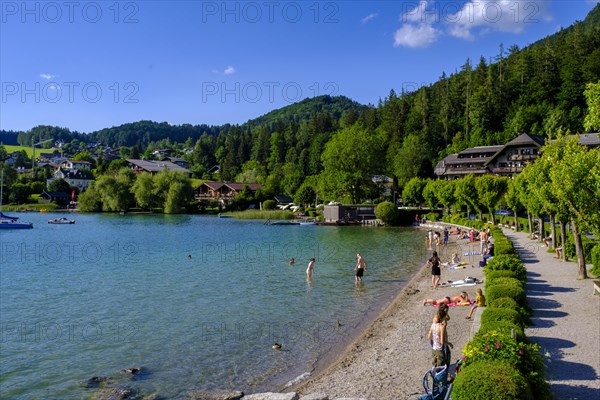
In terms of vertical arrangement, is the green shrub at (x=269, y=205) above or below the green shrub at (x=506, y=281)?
above

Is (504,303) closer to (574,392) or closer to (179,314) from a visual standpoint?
(574,392)

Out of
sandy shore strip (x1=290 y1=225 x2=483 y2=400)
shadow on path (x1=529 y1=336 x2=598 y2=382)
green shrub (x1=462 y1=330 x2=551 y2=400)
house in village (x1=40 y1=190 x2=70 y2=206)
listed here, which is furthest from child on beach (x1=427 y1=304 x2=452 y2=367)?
house in village (x1=40 y1=190 x2=70 y2=206)

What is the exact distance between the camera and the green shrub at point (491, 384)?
7.92 metres

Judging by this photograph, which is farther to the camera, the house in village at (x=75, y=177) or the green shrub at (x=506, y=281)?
the house in village at (x=75, y=177)

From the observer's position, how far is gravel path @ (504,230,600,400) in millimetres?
11336

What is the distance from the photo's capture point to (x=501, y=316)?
13.4 meters

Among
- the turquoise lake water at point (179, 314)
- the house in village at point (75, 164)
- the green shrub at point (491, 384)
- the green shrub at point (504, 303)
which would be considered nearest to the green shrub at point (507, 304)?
the green shrub at point (504, 303)

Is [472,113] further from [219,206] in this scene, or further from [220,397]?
[220,397]

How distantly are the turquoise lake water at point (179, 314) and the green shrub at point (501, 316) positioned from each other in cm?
582

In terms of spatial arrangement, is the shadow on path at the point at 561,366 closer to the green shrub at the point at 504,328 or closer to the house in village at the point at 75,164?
the green shrub at the point at 504,328

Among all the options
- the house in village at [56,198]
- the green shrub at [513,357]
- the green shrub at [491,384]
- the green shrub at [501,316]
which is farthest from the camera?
the house in village at [56,198]

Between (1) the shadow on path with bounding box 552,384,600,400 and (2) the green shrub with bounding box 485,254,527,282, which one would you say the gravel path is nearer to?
(1) the shadow on path with bounding box 552,384,600,400

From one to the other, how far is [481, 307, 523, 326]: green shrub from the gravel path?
1273 millimetres

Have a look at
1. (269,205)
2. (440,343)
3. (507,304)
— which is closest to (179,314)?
(440,343)
